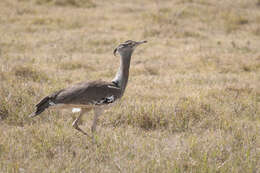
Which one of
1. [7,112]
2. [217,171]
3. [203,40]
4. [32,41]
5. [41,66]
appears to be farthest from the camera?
[203,40]

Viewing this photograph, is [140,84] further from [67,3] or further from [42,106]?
[67,3]

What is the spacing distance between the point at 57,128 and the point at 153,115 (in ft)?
3.15

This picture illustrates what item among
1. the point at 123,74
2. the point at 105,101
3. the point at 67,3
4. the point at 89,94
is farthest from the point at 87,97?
the point at 67,3

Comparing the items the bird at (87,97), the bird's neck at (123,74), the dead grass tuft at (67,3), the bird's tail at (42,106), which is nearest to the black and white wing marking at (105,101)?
the bird at (87,97)

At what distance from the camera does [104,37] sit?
773cm

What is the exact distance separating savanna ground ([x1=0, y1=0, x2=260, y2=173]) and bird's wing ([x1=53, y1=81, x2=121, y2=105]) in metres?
0.32

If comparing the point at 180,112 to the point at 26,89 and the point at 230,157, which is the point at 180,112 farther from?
the point at 26,89

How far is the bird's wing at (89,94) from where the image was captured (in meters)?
3.31

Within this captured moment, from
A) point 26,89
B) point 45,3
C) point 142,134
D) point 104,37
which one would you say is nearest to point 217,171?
point 142,134

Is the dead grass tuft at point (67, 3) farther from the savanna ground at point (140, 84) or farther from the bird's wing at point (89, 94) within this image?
the bird's wing at point (89, 94)

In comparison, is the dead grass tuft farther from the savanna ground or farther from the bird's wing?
the bird's wing

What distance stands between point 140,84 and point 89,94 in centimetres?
207

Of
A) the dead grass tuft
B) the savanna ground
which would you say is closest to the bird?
the savanna ground

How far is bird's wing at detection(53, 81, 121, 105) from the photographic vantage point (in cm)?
331
